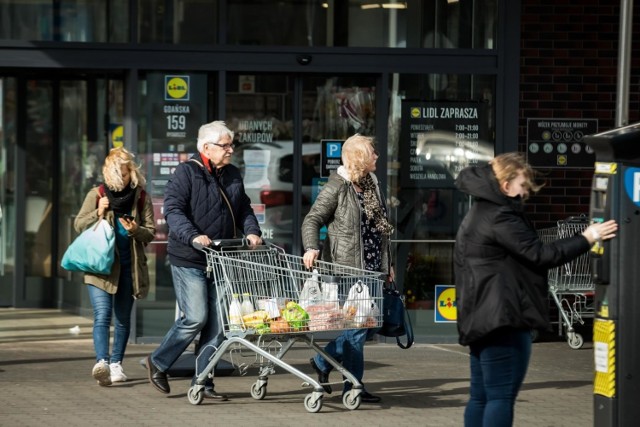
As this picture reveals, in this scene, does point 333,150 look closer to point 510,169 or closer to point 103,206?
point 103,206

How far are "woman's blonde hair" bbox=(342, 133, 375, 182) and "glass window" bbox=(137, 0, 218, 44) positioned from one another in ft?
10.8

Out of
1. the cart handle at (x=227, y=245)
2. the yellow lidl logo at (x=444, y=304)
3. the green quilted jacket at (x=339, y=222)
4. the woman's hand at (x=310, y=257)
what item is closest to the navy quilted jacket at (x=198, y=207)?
the cart handle at (x=227, y=245)

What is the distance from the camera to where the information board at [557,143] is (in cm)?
1145

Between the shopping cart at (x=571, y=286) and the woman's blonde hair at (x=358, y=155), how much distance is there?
3393 millimetres

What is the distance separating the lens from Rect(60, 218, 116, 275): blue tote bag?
877 centimetres

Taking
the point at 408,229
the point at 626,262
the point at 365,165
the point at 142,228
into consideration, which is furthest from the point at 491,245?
the point at 408,229

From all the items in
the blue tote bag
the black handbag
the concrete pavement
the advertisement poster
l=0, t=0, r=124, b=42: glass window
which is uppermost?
l=0, t=0, r=124, b=42: glass window

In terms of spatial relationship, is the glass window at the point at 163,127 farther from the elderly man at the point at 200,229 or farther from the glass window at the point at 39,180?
the elderly man at the point at 200,229

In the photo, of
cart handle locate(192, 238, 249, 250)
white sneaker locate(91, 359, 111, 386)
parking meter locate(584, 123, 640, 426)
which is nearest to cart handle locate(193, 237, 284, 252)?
cart handle locate(192, 238, 249, 250)

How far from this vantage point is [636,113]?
1161 centimetres

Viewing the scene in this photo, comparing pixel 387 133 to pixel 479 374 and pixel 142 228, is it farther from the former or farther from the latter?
pixel 479 374

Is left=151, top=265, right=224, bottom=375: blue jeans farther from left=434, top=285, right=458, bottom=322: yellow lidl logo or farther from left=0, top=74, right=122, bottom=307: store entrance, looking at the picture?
left=0, top=74, right=122, bottom=307: store entrance

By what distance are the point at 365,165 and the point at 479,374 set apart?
237 cm

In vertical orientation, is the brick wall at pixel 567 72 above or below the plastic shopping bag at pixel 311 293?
above
